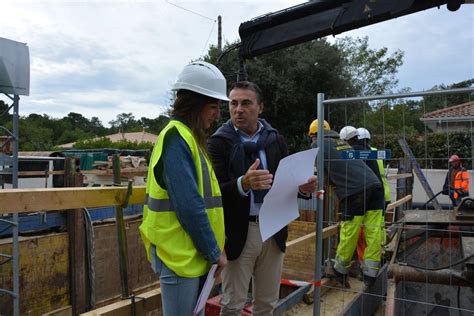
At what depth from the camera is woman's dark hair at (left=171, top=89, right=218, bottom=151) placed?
1.87 m

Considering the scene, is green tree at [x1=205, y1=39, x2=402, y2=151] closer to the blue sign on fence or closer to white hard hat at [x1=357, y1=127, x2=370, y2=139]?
white hard hat at [x1=357, y1=127, x2=370, y2=139]

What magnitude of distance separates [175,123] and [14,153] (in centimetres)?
511

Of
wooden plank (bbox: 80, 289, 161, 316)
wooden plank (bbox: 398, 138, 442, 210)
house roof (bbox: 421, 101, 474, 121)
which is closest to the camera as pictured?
wooden plank (bbox: 80, 289, 161, 316)

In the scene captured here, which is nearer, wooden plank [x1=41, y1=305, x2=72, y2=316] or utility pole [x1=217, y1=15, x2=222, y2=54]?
wooden plank [x1=41, y1=305, x2=72, y2=316]

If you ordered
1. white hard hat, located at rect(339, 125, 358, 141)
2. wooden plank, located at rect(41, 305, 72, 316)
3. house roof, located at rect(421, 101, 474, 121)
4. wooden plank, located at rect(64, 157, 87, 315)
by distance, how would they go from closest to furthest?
house roof, located at rect(421, 101, 474, 121), white hard hat, located at rect(339, 125, 358, 141), wooden plank, located at rect(41, 305, 72, 316), wooden plank, located at rect(64, 157, 87, 315)

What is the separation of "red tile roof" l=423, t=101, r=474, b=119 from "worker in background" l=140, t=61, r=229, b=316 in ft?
7.08

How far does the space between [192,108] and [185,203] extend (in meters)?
0.49

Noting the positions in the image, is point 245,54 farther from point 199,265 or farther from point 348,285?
point 199,265

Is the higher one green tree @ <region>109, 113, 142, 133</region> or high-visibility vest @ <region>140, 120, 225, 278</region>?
green tree @ <region>109, 113, 142, 133</region>

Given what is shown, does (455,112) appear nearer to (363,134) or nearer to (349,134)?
(363,134)

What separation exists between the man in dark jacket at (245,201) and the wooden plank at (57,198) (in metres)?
0.59

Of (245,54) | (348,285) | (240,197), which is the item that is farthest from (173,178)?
(245,54)

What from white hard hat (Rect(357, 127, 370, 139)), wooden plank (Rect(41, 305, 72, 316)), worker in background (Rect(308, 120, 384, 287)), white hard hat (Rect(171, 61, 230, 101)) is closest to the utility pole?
wooden plank (Rect(41, 305, 72, 316))

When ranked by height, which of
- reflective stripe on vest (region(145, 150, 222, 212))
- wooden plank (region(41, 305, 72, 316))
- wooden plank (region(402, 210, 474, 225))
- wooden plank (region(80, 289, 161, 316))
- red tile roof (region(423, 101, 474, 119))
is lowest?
wooden plank (region(41, 305, 72, 316))
